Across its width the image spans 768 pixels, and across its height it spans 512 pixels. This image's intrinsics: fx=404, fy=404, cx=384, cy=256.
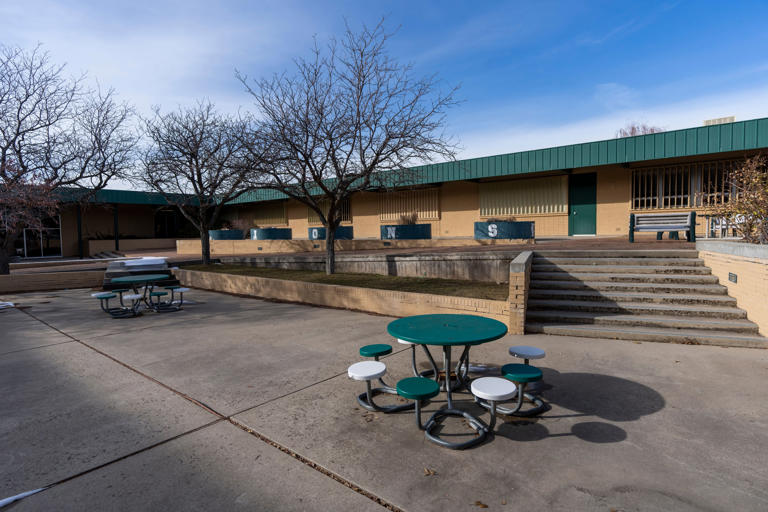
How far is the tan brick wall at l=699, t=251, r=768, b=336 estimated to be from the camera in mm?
5883

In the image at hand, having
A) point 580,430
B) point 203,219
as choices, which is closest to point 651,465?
point 580,430

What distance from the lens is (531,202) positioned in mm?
21484

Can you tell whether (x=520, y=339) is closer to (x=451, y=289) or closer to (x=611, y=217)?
(x=451, y=289)

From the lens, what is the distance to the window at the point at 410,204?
82.8 feet

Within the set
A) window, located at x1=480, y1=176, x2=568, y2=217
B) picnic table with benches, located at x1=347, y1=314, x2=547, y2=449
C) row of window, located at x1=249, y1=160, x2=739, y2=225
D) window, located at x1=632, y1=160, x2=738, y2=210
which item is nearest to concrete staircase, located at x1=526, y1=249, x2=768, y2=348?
picnic table with benches, located at x1=347, y1=314, x2=547, y2=449

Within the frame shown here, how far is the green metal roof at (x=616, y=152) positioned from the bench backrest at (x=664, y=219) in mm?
6298

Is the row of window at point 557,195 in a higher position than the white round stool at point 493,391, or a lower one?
higher

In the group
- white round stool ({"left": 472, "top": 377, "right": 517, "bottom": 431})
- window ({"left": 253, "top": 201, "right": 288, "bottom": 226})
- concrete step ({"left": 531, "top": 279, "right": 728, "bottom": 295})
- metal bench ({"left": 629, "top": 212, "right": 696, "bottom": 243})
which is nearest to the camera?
white round stool ({"left": 472, "top": 377, "right": 517, "bottom": 431})

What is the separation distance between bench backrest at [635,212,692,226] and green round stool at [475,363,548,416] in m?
9.79

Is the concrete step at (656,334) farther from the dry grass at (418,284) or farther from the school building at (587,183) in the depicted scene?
the school building at (587,183)

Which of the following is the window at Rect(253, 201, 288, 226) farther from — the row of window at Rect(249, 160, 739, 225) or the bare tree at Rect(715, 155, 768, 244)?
the bare tree at Rect(715, 155, 768, 244)

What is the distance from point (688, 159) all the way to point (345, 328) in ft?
56.1

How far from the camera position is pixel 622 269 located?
27.1ft

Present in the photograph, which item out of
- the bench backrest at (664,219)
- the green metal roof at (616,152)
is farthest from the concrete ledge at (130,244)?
the bench backrest at (664,219)
